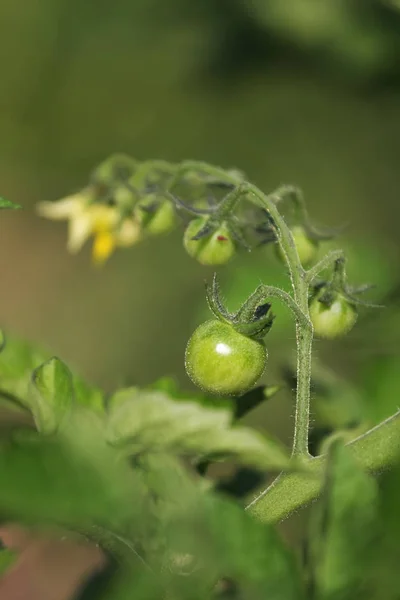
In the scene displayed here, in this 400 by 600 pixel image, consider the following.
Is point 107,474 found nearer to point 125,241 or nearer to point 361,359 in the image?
point 125,241

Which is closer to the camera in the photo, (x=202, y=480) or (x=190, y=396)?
(x=202, y=480)

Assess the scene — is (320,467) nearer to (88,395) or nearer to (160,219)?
(88,395)

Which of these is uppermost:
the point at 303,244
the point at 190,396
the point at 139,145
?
the point at 303,244

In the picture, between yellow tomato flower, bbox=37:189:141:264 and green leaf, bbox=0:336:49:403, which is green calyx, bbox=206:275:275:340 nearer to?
green leaf, bbox=0:336:49:403

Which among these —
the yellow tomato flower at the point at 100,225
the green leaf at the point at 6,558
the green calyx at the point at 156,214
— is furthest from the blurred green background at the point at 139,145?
the green leaf at the point at 6,558

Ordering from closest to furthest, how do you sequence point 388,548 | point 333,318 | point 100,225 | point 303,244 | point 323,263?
point 388,548
point 323,263
point 333,318
point 303,244
point 100,225

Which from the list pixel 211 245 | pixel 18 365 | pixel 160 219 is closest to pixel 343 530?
pixel 18 365

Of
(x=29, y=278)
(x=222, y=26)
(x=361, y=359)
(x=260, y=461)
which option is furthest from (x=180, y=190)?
(x=29, y=278)
